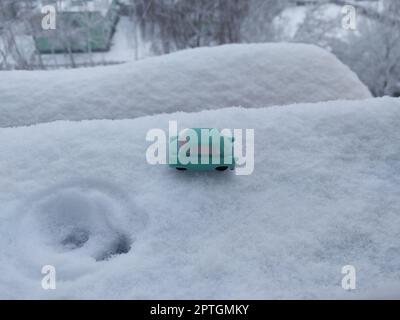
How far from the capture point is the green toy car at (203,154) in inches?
92.7

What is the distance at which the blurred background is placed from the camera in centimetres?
975

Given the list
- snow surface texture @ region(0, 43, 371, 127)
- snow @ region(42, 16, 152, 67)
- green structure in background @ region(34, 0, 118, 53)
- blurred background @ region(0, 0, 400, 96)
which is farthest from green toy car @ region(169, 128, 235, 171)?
snow @ region(42, 16, 152, 67)

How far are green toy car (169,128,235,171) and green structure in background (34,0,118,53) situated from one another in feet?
26.9

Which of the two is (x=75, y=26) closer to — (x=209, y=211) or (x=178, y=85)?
(x=178, y=85)

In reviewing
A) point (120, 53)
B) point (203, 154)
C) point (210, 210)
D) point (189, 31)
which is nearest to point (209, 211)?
point (210, 210)

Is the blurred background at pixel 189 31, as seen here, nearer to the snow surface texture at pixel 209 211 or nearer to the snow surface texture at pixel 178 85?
the snow surface texture at pixel 178 85

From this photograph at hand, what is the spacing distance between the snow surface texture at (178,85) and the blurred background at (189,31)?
6.28m

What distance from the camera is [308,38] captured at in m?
11.1

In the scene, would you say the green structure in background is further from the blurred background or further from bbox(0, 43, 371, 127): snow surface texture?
A: bbox(0, 43, 371, 127): snow surface texture

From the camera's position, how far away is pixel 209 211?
86.4 inches

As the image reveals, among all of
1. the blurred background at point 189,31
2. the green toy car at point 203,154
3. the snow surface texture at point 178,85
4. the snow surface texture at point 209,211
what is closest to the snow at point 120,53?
the blurred background at point 189,31

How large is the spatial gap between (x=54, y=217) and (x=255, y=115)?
151 cm
